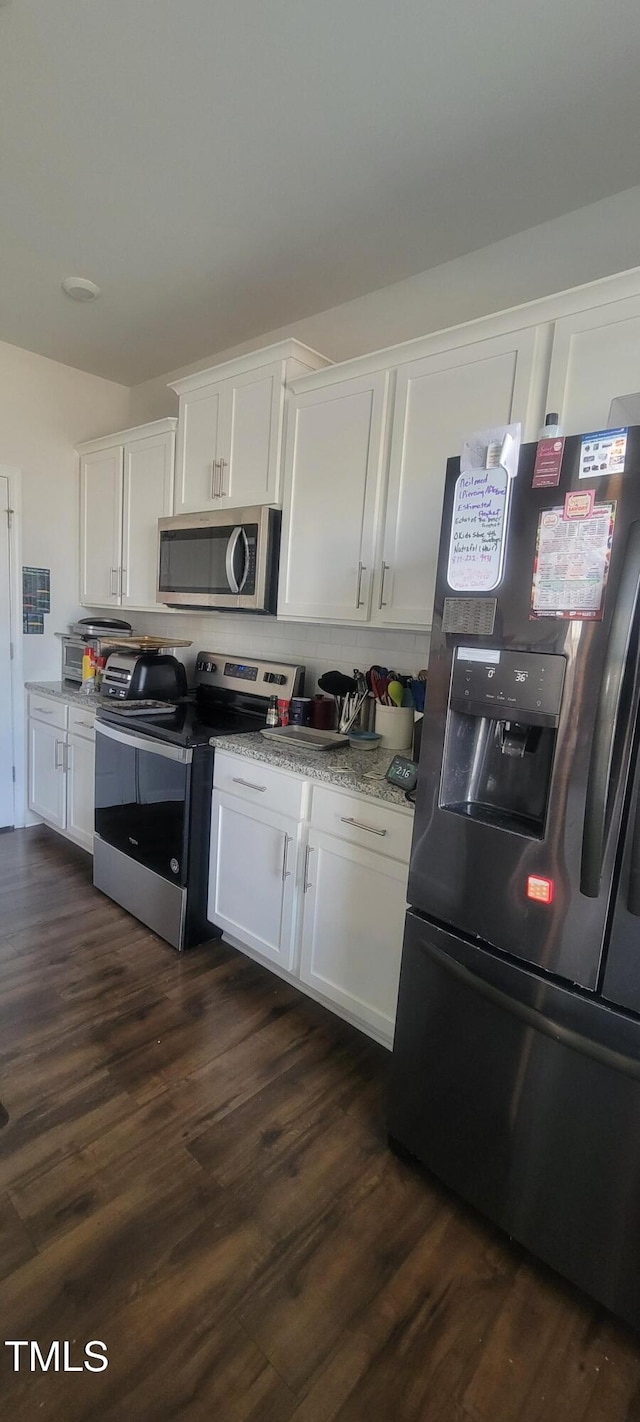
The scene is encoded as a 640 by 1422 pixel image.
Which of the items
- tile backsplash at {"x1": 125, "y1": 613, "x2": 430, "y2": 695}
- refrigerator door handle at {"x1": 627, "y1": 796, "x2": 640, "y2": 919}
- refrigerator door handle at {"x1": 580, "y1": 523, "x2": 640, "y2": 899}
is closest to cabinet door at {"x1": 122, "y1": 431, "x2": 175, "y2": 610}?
tile backsplash at {"x1": 125, "y1": 613, "x2": 430, "y2": 695}

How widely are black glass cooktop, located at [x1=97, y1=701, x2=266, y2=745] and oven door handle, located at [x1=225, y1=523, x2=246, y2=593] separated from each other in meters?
0.58

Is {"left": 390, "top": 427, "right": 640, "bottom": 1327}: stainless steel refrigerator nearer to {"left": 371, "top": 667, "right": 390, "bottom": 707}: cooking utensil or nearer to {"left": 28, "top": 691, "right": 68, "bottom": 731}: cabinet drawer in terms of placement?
{"left": 371, "top": 667, "right": 390, "bottom": 707}: cooking utensil

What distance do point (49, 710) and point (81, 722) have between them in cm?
41

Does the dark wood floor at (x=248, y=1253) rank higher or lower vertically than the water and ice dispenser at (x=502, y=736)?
lower

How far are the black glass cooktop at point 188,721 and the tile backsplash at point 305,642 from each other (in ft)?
1.00

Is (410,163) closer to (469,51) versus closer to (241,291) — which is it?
(469,51)

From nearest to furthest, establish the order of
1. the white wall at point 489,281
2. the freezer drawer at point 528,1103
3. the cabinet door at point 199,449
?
the freezer drawer at point 528,1103
the white wall at point 489,281
the cabinet door at point 199,449

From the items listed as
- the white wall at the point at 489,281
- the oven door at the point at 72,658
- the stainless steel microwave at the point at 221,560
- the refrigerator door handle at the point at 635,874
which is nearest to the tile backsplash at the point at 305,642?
the stainless steel microwave at the point at 221,560

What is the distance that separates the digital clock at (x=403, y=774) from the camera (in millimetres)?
1653

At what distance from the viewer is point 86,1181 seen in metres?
1.41

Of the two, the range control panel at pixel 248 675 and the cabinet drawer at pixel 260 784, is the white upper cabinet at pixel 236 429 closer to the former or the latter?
the range control panel at pixel 248 675

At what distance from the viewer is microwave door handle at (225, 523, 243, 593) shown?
94.7 inches

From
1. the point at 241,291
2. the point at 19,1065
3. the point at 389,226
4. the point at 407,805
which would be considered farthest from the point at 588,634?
the point at 241,291

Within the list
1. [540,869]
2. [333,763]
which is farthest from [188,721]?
[540,869]
